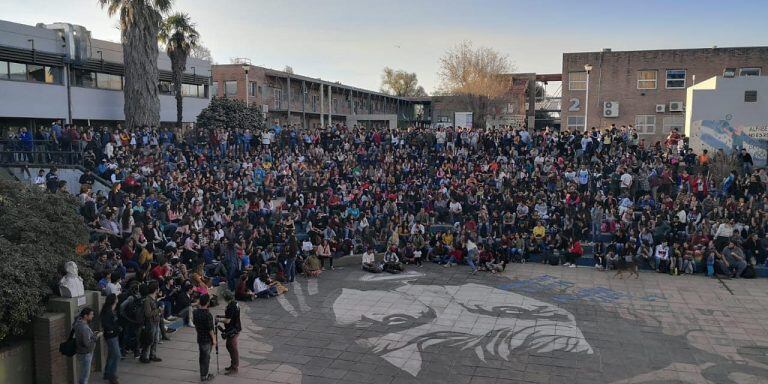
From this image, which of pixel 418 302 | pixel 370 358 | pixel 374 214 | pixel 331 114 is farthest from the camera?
pixel 331 114

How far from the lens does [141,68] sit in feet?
91.6

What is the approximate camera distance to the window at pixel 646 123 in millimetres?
40750

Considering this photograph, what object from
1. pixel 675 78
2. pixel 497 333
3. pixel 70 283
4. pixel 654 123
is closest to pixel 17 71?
pixel 70 283

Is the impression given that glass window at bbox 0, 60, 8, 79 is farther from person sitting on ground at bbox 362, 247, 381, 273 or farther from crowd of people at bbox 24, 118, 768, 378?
person sitting on ground at bbox 362, 247, 381, 273

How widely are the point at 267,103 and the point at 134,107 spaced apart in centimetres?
1773

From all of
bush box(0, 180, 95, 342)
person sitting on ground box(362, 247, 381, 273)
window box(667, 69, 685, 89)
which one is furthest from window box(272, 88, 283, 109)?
bush box(0, 180, 95, 342)

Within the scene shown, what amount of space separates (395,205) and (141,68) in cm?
1528

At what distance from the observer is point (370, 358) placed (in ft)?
34.8

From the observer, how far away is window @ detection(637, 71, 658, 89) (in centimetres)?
4044

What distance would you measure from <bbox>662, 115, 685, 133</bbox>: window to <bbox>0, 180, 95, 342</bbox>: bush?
128ft

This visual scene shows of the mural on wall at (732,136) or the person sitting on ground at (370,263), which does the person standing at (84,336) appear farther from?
the mural on wall at (732,136)

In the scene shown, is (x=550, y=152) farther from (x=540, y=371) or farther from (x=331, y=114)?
(x=331, y=114)

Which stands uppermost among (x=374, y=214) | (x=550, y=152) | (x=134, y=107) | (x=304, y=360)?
(x=134, y=107)

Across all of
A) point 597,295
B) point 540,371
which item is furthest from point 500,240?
point 540,371
